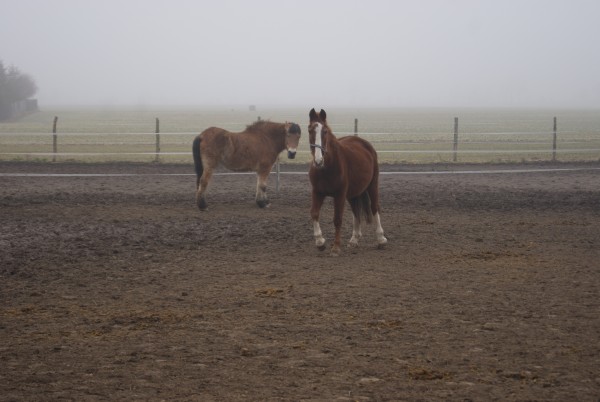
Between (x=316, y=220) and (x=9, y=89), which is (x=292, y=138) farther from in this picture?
(x=9, y=89)

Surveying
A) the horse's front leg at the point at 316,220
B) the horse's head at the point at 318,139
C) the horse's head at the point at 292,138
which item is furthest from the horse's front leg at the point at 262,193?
the horse's head at the point at 318,139

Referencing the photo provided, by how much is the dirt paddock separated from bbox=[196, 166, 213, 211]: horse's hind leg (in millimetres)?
143

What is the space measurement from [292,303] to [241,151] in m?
6.36

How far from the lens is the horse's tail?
376 inches

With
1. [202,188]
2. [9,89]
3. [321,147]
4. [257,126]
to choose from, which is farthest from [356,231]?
[9,89]

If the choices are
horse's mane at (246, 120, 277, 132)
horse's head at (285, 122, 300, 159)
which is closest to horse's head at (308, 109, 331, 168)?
horse's head at (285, 122, 300, 159)

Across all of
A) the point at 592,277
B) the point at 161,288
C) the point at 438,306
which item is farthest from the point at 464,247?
the point at 161,288

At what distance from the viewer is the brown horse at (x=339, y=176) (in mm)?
8609

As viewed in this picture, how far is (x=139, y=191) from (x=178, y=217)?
3144 millimetres

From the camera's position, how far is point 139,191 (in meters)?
14.2

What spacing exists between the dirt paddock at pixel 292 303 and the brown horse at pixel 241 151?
1.77 ft

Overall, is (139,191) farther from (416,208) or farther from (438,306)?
(438,306)

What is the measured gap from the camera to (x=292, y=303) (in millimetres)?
6555

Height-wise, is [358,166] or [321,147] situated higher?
[321,147]
